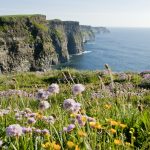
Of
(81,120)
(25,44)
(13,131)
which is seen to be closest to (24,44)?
(25,44)

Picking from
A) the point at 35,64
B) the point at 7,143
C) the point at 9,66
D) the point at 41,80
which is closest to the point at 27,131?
the point at 7,143

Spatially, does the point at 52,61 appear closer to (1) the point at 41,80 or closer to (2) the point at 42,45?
(2) the point at 42,45

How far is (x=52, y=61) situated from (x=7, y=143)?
491ft

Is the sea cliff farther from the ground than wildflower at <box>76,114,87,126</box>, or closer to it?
closer to it

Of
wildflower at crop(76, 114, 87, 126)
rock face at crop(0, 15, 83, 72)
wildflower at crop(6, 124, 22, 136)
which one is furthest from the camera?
rock face at crop(0, 15, 83, 72)

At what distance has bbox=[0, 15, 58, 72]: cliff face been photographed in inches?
5128

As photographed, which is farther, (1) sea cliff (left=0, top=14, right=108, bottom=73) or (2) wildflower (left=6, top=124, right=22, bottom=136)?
(1) sea cliff (left=0, top=14, right=108, bottom=73)

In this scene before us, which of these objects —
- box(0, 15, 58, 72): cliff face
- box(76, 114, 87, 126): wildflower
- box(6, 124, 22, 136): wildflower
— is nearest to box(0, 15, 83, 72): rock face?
box(0, 15, 58, 72): cliff face

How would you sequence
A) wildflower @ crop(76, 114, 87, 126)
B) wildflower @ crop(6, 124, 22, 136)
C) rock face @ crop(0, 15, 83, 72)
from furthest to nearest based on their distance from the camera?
rock face @ crop(0, 15, 83, 72) < wildflower @ crop(76, 114, 87, 126) < wildflower @ crop(6, 124, 22, 136)

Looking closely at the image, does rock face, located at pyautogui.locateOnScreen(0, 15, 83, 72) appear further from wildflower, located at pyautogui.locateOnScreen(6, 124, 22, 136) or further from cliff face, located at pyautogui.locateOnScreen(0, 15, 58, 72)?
wildflower, located at pyautogui.locateOnScreen(6, 124, 22, 136)

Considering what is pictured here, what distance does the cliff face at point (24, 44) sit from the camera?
13025 cm

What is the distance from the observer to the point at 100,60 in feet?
538

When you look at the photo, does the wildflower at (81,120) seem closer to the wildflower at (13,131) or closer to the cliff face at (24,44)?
the wildflower at (13,131)

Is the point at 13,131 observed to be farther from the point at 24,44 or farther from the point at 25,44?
the point at 25,44
